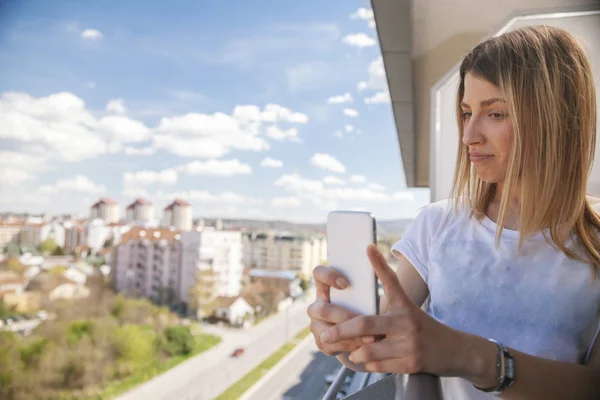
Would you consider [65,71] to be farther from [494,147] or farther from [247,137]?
[494,147]

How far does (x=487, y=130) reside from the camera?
0.44 m

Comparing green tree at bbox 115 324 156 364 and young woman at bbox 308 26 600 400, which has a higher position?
young woman at bbox 308 26 600 400

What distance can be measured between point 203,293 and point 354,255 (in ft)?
34.7

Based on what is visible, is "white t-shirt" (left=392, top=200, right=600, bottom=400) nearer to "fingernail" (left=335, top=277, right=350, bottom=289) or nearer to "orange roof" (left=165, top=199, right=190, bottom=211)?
"fingernail" (left=335, top=277, right=350, bottom=289)

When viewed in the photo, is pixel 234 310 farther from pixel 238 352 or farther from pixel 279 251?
pixel 238 352

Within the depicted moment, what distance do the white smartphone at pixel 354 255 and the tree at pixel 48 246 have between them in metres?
10.1

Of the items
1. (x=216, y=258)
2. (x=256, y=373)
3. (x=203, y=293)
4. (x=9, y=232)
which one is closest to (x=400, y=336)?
(x=9, y=232)

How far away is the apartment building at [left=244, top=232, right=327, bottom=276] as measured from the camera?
31.0 ft

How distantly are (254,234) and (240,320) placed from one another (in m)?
2.03

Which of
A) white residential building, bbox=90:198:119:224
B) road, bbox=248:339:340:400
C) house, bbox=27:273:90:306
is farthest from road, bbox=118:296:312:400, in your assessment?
white residential building, bbox=90:198:119:224

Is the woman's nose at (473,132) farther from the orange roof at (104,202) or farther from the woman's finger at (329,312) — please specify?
the orange roof at (104,202)

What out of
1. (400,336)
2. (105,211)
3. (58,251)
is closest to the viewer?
(400,336)

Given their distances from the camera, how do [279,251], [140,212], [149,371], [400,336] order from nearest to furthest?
[400,336], [279,251], [140,212], [149,371]

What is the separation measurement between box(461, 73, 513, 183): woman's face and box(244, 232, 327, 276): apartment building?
8.43 m
